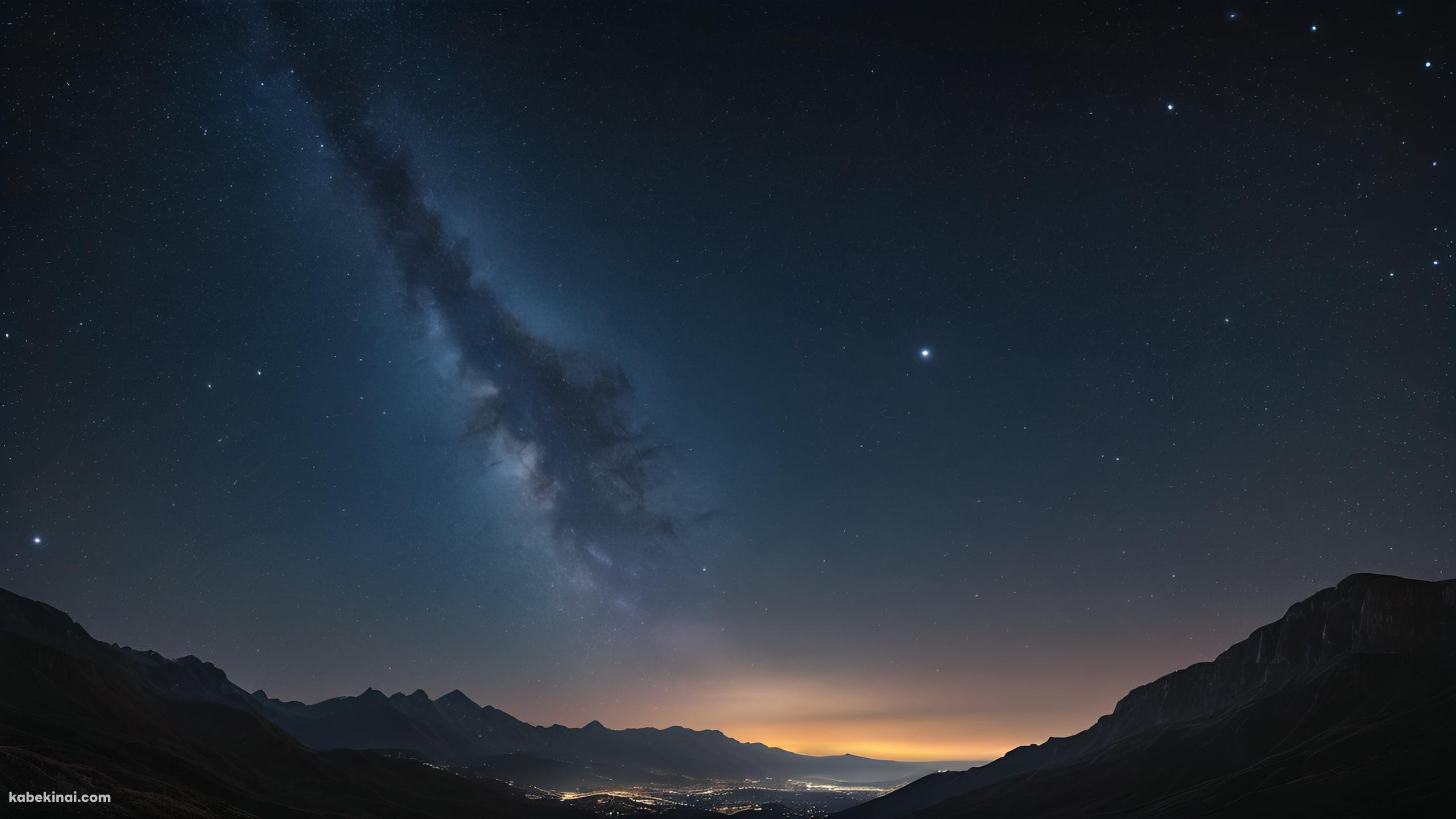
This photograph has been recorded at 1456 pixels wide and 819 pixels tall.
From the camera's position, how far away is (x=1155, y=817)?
15212 cm

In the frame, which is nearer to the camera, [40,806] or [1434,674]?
[40,806]

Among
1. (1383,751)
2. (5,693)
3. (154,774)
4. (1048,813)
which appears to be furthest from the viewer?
(1048,813)

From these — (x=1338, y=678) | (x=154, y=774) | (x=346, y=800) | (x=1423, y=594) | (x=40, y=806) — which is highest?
(x=1423, y=594)

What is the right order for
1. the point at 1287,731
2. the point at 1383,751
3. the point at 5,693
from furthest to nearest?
the point at 1287,731 → the point at 5,693 → the point at 1383,751

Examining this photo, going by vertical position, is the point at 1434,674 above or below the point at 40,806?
above

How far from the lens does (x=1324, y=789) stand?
432 ft

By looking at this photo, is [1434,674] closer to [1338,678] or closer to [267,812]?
[1338,678]

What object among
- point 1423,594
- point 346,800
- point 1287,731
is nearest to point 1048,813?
point 1287,731

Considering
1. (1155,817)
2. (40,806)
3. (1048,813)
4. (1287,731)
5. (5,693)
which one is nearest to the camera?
(40,806)

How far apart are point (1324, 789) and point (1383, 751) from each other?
20331mm

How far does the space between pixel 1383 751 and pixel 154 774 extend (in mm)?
227330

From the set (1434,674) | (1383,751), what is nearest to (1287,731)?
(1434,674)

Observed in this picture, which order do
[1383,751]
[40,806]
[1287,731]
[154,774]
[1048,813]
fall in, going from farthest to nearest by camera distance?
1. [1048,813]
2. [1287,731]
3. [1383,751]
4. [154,774]
5. [40,806]

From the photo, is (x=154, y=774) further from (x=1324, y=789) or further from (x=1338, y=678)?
(x=1338, y=678)
